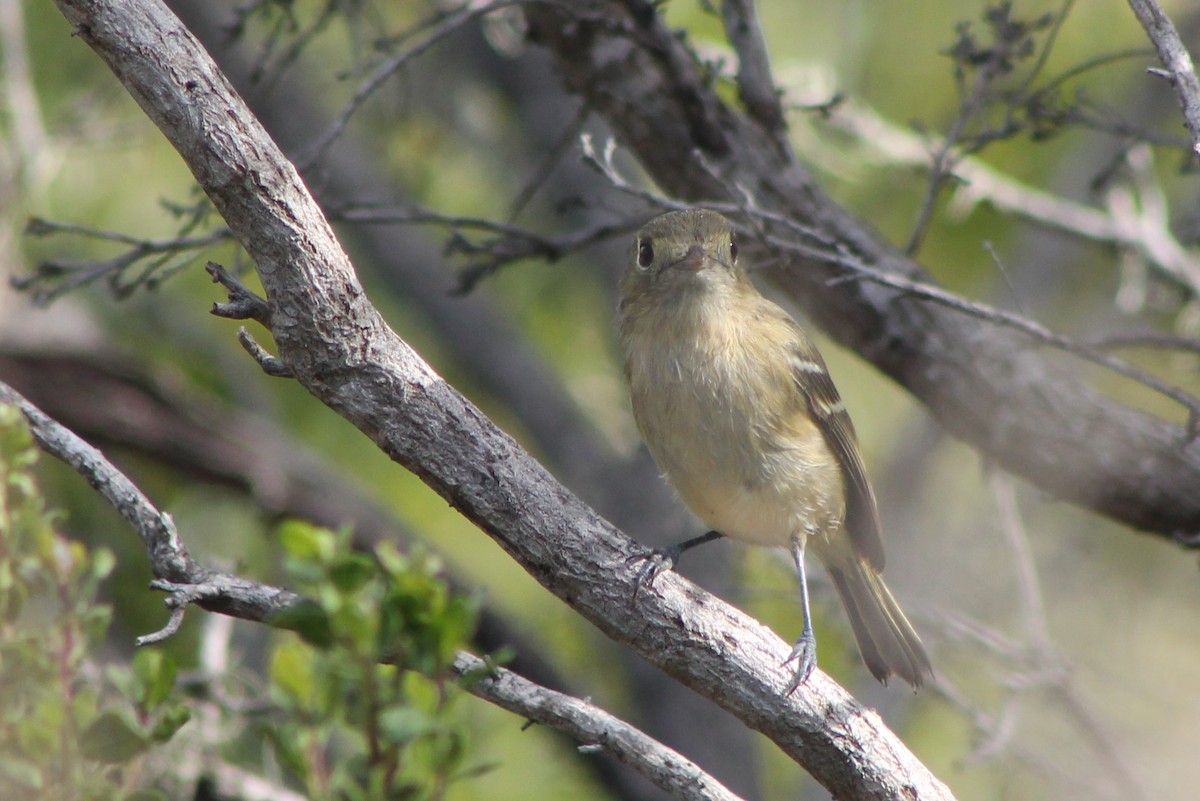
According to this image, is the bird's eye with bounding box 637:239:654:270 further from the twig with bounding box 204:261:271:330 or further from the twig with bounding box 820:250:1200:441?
the twig with bounding box 204:261:271:330

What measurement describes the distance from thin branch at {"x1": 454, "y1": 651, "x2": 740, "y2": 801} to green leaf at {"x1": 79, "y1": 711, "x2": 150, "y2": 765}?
65 cm

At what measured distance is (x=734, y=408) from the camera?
12.1 ft

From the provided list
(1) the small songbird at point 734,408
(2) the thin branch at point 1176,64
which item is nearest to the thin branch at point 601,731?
(1) the small songbird at point 734,408

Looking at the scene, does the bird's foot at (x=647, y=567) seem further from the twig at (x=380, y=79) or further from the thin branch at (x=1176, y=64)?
the twig at (x=380, y=79)

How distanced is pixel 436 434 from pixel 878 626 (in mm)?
2357

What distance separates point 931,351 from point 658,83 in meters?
1.21

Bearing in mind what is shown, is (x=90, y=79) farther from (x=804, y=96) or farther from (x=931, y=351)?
(x=931, y=351)

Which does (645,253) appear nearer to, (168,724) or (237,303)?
(237,303)

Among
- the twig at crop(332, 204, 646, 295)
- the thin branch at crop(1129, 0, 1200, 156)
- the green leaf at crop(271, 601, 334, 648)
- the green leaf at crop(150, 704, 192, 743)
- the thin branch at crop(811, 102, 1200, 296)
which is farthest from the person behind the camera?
the thin branch at crop(811, 102, 1200, 296)

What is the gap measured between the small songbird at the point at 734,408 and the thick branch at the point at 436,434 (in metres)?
0.83

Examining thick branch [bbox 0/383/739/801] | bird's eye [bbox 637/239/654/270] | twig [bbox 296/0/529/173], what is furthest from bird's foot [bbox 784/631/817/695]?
twig [bbox 296/0/529/173]

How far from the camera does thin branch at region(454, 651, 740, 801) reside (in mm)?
2367

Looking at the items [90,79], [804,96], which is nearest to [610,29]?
[804,96]

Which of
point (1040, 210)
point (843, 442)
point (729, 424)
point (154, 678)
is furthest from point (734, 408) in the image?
point (1040, 210)
